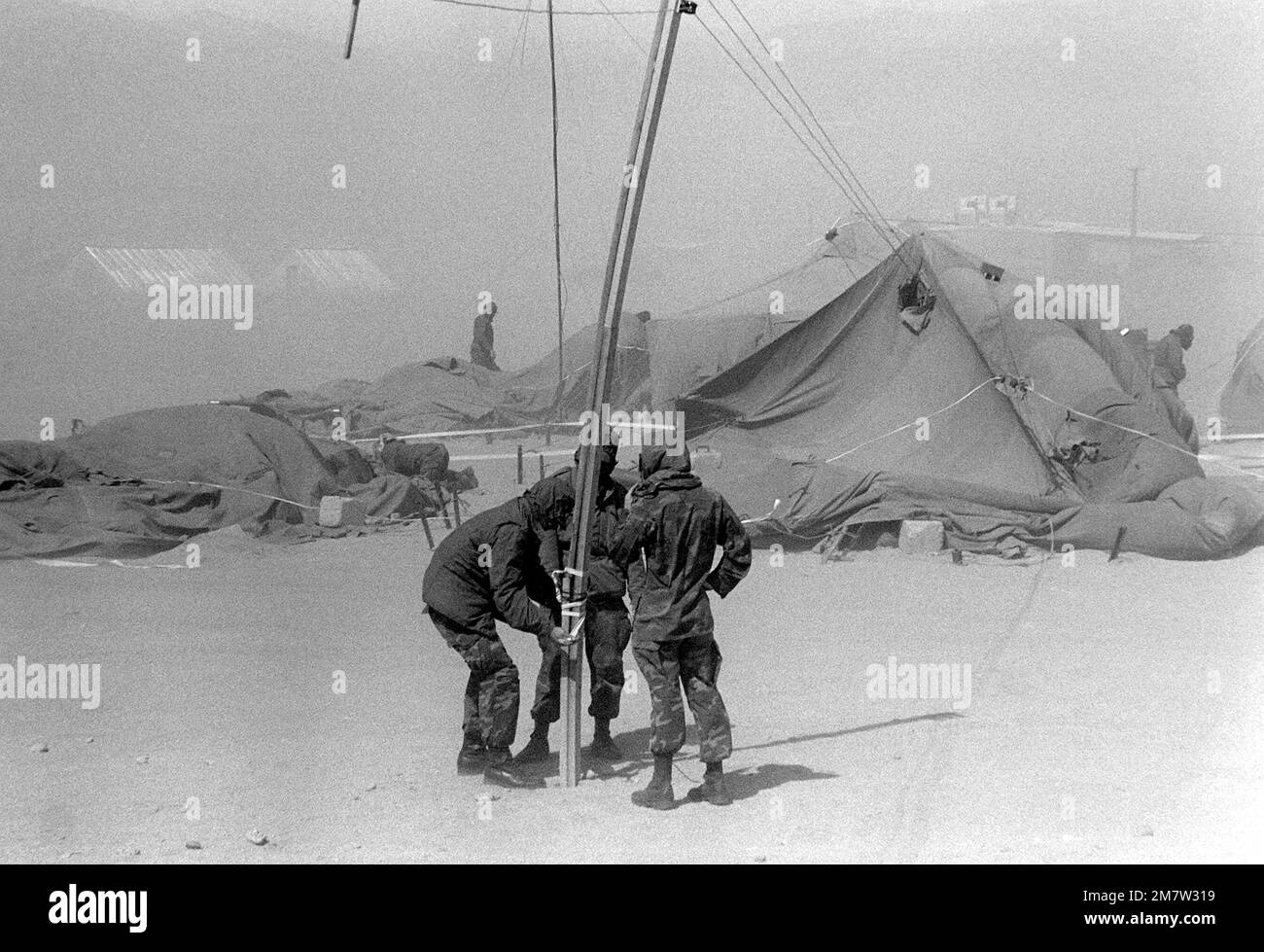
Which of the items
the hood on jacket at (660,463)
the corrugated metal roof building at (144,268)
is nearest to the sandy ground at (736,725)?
the hood on jacket at (660,463)

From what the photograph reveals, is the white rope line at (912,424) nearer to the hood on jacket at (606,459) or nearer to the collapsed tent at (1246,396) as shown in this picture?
the collapsed tent at (1246,396)

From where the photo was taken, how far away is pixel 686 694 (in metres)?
6.27

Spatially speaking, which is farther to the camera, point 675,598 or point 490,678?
point 490,678

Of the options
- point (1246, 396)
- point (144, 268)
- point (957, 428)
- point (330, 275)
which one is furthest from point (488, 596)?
point (330, 275)

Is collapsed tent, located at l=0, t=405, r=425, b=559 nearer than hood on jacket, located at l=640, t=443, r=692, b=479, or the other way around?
hood on jacket, located at l=640, t=443, r=692, b=479

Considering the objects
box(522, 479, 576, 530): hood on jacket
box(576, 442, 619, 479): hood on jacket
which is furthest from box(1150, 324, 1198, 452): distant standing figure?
box(522, 479, 576, 530): hood on jacket

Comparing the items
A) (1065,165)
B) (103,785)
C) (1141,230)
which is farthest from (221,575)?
(1065,165)

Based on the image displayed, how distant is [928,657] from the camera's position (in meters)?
8.73

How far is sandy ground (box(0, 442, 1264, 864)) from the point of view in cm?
595

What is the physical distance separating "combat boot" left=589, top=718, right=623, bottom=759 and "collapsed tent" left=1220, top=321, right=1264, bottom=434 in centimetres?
1329

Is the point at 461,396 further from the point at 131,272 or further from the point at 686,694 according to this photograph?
the point at 686,694

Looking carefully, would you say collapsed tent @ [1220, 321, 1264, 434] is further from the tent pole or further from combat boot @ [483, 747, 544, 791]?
combat boot @ [483, 747, 544, 791]

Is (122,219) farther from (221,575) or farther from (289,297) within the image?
(221,575)

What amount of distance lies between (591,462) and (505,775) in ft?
4.39
